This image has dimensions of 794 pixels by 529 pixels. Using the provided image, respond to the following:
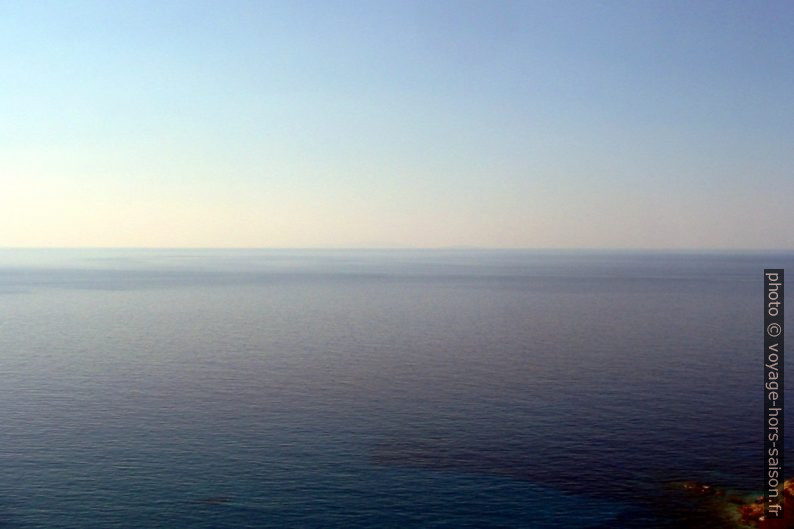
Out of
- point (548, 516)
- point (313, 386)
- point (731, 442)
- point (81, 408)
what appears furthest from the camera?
point (313, 386)

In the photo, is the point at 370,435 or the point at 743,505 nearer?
the point at 743,505

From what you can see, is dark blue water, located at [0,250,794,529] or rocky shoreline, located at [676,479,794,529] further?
dark blue water, located at [0,250,794,529]

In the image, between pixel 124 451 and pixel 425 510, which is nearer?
pixel 425 510

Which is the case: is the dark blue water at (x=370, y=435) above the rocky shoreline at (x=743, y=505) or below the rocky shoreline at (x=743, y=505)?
above

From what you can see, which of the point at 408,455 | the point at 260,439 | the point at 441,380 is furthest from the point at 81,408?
the point at 441,380

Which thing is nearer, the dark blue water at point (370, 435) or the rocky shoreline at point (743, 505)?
the rocky shoreline at point (743, 505)

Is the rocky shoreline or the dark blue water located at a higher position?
the dark blue water

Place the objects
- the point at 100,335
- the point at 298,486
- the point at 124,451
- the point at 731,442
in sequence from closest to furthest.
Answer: the point at 298,486
the point at 124,451
the point at 731,442
the point at 100,335

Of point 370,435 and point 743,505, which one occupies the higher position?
point 370,435

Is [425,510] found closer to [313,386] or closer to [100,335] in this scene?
[313,386]
